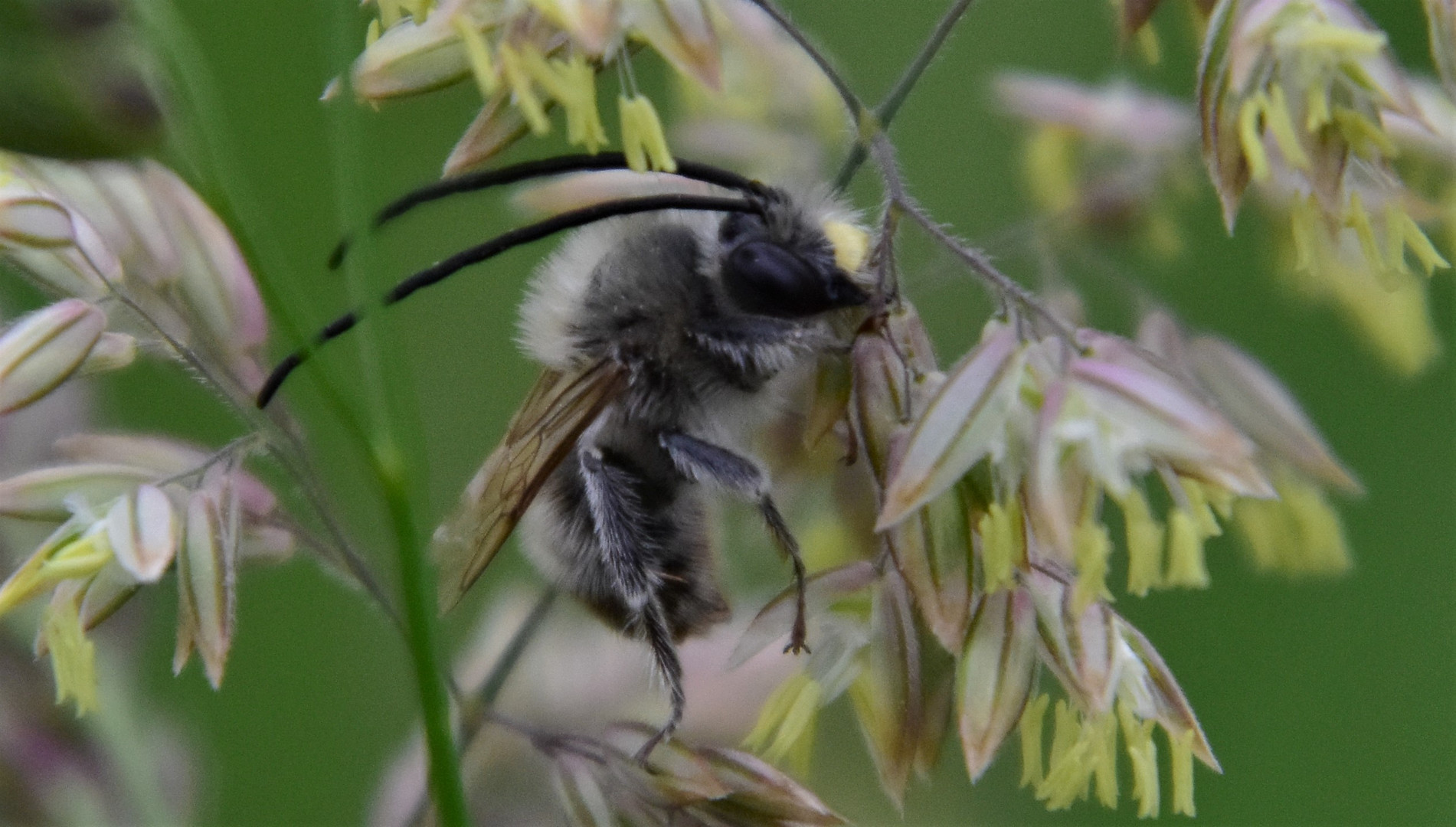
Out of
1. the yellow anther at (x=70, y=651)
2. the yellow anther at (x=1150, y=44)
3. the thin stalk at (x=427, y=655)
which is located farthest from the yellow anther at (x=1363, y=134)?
the yellow anther at (x=70, y=651)

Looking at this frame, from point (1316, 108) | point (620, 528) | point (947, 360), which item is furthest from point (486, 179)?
point (947, 360)

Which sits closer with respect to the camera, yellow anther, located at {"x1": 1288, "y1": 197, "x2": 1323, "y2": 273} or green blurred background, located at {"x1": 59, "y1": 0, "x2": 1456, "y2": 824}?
yellow anther, located at {"x1": 1288, "y1": 197, "x2": 1323, "y2": 273}

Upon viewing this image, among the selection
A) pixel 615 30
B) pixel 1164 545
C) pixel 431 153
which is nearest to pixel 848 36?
pixel 431 153

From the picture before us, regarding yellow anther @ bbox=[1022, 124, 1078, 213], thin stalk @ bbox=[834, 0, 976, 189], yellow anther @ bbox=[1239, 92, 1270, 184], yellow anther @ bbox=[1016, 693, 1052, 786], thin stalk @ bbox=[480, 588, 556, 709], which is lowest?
thin stalk @ bbox=[480, 588, 556, 709]

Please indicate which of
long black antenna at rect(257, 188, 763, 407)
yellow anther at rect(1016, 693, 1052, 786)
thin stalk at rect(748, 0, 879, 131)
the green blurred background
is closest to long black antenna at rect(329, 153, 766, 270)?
long black antenna at rect(257, 188, 763, 407)

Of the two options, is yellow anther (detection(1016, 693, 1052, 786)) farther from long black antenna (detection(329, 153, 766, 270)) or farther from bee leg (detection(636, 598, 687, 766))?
long black antenna (detection(329, 153, 766, 270))

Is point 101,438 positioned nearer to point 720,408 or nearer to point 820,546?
point 720,408

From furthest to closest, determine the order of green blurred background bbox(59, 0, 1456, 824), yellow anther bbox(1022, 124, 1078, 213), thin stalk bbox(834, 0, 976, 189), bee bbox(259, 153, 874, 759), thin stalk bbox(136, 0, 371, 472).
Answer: green blurred background bbox(59, 0, 1456, 824)
yellow anther bbox(1022, 124, 1078, 213)
bee bbox(259, 153, 874, 759)
thin stalk bbox(834, 0, 976, 189)
thin stalk bbox(136, 0, 371, 472)
